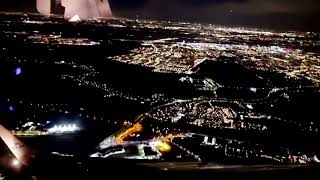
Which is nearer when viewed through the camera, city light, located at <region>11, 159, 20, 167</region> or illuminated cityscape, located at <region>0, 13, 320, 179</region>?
city light, located at <region>11, 159, 20, 167</region>

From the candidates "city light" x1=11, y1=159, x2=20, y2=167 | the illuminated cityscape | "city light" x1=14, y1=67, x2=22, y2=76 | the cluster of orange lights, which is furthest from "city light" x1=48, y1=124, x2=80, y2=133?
"city light" x1=14, y1=67, x2=22, y2=76

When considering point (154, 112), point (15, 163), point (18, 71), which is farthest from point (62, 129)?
point (18, 71)

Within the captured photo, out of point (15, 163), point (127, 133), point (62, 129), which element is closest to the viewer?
point (15, 163)

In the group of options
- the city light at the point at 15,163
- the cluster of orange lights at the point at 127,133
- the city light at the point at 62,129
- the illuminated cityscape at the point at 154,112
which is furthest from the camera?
the city light at the point at 62,129

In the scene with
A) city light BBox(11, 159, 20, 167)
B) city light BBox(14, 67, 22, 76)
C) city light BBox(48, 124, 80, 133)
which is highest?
city light BBox(14, 67, 22, 76)

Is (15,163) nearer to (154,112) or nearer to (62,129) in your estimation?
(62,129)

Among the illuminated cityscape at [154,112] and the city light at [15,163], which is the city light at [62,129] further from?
the city light at [15,163]

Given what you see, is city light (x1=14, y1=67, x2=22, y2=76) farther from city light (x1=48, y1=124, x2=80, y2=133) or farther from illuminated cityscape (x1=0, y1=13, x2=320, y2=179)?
city light (x1=48, y1=124, x2=80, y2=133)

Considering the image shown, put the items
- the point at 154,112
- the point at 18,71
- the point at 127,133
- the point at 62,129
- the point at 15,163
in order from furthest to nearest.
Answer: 1. the point at 18,71
2. the point at 154,112
3. the point at 62,129
4. the point at 127,133
5. the point at 15,163

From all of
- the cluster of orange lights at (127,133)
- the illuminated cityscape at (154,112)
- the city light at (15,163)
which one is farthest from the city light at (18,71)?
the city light at (15,163)

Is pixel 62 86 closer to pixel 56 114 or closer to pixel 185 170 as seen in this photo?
pixel 56 114

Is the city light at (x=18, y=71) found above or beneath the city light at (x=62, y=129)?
above

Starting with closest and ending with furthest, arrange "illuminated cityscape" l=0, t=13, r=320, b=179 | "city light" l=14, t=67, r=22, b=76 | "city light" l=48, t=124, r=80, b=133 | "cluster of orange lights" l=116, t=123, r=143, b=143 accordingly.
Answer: "illuminated cityscape" l=0, t=13, r=320, b=179, "cluster of orange lights" l=116, t=123, r=143, b=143, "city light" l=48, t=124, r=80, b=133, "city light" l=14, t=67, r=22, b=76
